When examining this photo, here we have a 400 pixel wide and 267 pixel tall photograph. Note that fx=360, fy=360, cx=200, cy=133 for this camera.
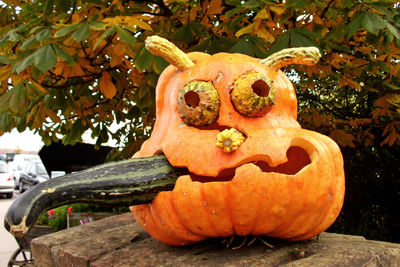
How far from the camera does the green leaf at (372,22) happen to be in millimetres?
1721

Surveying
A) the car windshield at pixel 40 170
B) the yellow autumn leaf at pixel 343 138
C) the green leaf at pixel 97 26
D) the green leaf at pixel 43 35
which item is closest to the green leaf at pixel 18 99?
the green leaf at pixel 43 35

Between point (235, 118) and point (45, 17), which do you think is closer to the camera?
point (235, 118)

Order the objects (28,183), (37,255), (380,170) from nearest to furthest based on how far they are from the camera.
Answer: (37,255) < (380,170) < (28,183)

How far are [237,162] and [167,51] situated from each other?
0.54m

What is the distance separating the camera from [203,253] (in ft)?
4.79

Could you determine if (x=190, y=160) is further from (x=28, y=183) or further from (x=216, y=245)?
(x=28, y=183)

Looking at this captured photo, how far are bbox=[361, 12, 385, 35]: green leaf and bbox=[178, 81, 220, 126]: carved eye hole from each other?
87 cm

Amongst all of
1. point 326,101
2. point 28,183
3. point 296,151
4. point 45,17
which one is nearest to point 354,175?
point 326,101

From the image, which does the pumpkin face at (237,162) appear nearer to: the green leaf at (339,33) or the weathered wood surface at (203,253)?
the weathered wood surface at (203,253)

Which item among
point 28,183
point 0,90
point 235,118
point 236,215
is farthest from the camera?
point 28,183

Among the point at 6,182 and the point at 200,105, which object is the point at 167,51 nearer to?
the point at 200,105

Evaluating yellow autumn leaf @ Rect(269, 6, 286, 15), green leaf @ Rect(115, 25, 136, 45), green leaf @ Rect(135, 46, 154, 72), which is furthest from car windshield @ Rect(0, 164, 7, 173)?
yellow autumn leaf @ Rect(269, 6, 286, 15)

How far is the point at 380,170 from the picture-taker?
440 cm

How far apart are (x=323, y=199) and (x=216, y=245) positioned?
0.51m
